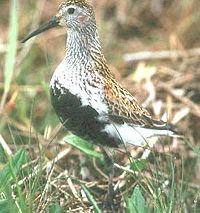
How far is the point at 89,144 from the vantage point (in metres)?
2.92

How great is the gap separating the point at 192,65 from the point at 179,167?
55.5 inches

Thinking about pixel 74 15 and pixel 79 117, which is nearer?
pixel 79 117

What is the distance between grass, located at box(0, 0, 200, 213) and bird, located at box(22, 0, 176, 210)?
161 millimetres

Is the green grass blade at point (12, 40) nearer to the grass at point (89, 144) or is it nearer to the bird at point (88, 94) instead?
the grass at point (89, 144)

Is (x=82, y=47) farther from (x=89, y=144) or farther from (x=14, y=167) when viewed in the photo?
(x=14, y=167)

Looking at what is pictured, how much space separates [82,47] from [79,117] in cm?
43

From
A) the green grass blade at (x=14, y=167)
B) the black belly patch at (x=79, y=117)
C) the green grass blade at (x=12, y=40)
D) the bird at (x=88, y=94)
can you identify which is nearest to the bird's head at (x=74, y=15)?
the bird at (x=88, y=94)

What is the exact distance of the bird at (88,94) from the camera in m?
2.51

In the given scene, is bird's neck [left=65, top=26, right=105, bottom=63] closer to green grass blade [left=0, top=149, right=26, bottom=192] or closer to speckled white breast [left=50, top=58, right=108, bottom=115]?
speckled white breast [left=50, top=58, right=108, bottom=115]

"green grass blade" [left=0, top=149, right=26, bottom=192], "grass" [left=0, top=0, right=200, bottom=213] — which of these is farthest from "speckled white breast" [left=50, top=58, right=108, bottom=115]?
"green grass blade" [left=0, top=149, right=26, bottom=192]

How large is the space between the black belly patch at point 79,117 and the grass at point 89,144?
0.51ft

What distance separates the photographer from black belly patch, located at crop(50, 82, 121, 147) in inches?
98.4

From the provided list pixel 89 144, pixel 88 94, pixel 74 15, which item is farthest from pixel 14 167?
pixel 74 15

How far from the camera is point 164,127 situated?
110 inches
